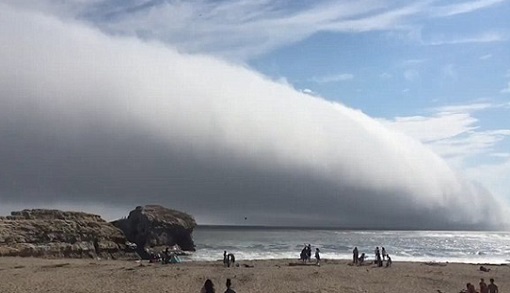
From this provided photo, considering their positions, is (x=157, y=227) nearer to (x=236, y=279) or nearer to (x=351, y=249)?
(x=351, y=249)

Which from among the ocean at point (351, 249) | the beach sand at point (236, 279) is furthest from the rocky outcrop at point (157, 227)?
the beach sand at point (236, 279)

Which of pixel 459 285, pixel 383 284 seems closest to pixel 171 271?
pixel 383 284

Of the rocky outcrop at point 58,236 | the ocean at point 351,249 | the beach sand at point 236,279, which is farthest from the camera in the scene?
the ocean at point 351,249

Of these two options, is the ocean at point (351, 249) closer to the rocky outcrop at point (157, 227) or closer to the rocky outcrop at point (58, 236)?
the rocky outcrop at point (157, 227)

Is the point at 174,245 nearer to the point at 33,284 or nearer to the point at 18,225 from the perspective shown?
the point at 18,225

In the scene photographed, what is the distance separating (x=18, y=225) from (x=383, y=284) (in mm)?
38078

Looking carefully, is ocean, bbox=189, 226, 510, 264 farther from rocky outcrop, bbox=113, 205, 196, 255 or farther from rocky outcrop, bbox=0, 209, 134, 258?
A: rocky outcrop, bbox=0, 209, 134, 258

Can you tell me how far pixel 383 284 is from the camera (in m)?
32.6

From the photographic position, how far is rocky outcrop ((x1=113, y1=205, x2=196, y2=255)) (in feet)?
237

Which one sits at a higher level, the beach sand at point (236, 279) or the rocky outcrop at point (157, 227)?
the rocky outcrop at point (157, 227)

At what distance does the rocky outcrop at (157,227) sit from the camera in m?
72.1

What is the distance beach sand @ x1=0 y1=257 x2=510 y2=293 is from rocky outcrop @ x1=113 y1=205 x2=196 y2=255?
3106cm

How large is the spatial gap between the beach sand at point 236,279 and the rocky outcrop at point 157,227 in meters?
31.1

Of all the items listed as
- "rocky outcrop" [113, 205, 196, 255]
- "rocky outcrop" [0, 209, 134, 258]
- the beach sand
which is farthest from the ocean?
the beach sand
